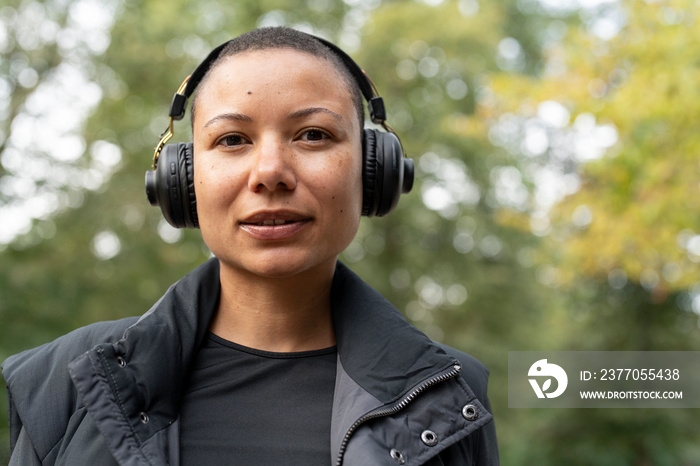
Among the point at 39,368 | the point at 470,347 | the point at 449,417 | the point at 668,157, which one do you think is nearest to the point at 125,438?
the point at 39,368

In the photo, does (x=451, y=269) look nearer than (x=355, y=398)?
No

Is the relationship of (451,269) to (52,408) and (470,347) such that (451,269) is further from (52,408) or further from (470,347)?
(52,408)

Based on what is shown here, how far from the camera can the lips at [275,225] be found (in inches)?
73.9

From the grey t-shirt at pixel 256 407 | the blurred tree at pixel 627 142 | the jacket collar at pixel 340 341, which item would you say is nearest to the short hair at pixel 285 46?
the jacket collar at pixel 340 341

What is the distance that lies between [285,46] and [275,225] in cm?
57

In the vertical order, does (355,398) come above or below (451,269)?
below

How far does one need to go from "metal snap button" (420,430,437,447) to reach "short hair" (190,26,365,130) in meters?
0.98

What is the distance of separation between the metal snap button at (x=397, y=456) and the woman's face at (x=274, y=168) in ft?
1.87

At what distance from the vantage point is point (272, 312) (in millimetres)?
2090

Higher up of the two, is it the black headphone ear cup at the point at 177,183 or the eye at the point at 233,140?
the eye at the point at 233,140

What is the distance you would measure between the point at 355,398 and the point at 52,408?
850mm

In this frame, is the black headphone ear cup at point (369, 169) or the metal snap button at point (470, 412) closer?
the metal snap button at point (470, 412)

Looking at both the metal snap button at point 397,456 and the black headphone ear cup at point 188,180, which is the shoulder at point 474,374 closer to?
the metal snap button at point 397,456

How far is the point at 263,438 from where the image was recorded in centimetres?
186
